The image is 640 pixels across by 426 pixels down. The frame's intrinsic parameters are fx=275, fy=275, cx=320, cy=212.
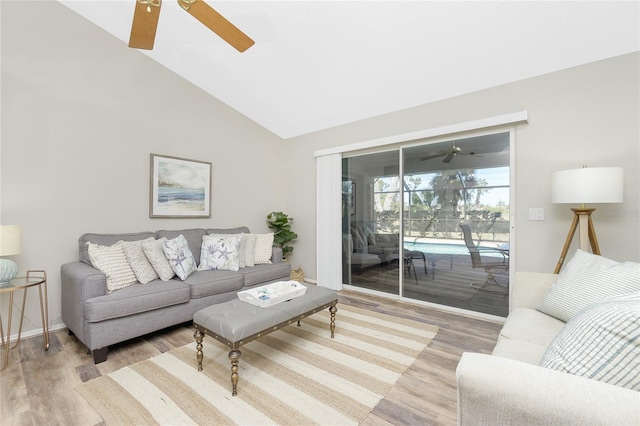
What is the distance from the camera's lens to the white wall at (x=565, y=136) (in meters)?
2.32

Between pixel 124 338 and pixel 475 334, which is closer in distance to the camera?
pixel 124 338

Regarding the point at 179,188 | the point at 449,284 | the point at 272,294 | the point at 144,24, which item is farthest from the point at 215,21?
the point at 449,284

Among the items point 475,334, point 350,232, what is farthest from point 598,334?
point 350,232

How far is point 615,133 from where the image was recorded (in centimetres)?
236

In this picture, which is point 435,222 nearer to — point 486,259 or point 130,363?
point 486,259

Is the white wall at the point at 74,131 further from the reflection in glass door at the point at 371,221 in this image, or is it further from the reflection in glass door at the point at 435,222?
the reflection in glass door at the point at 435,222

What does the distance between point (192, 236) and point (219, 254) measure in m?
0.47

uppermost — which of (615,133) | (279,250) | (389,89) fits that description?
(389,89)

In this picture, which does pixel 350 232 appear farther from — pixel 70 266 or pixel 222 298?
pixel 70 266

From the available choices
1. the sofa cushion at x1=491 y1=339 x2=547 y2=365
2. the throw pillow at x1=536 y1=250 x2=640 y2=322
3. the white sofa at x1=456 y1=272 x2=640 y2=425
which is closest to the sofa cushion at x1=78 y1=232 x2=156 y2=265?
the white sofa at x1=456 y1=272 x2=640 y2=425

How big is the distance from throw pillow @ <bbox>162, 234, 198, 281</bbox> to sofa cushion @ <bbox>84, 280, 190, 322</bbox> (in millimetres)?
138

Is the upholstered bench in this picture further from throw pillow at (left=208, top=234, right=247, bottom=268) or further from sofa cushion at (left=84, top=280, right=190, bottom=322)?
throw pillow at (left=208, top=234, right=247, bottom=268)

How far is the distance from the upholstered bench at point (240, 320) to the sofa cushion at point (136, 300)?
697 mm

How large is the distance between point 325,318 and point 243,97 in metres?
3.14
